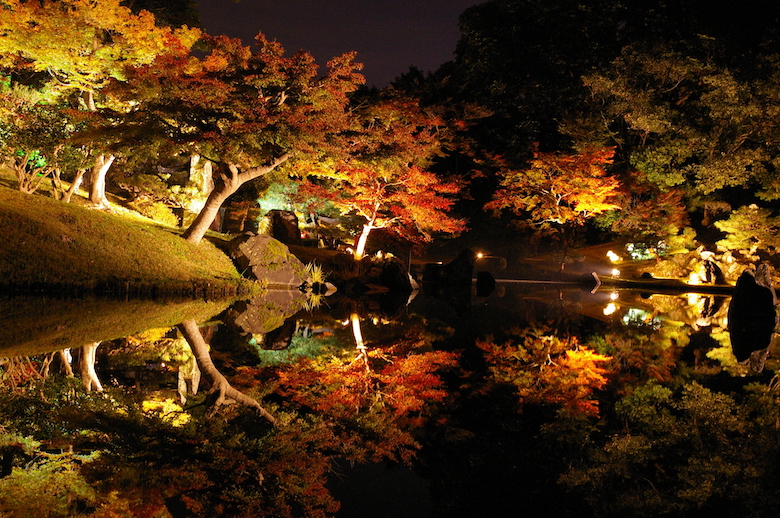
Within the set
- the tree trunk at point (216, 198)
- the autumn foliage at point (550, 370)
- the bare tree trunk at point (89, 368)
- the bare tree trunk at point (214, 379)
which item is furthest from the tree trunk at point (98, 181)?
the autumn foliage at point (550, 370)

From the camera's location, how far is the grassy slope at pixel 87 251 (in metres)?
9.27

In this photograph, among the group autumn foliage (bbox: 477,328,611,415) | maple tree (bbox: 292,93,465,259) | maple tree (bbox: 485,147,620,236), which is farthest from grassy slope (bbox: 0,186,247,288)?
maple tree (bbox: 485,147,620,236)

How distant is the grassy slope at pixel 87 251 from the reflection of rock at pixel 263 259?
31.8 inches

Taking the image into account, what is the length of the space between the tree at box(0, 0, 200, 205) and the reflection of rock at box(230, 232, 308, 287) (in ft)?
13.7

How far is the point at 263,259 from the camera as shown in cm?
1399

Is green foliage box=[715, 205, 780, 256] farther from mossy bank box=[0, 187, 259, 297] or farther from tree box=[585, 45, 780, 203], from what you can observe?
mossy bank box=[0, 187, 259, 297]

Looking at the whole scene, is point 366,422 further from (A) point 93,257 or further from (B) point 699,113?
(B) point 699,113

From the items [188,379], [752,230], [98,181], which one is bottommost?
[188,379]

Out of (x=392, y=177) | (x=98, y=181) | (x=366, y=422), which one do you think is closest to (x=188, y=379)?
(x=366, y=422)

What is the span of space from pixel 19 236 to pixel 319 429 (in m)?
8.93

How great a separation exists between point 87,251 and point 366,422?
29.4 ft

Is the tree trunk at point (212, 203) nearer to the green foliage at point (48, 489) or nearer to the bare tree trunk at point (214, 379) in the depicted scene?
the bare tree trunk at point (214, 379)

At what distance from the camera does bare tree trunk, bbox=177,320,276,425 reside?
12.8 feet

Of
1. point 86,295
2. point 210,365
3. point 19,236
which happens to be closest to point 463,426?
point 210,365
